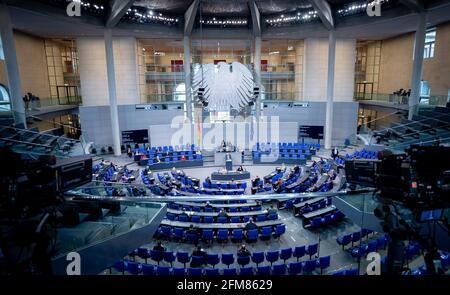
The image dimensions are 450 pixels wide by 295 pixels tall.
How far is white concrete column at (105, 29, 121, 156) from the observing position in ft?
71.6

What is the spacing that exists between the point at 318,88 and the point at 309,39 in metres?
4.58

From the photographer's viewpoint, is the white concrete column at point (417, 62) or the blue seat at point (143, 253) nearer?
the blue seat at point (143, 253)

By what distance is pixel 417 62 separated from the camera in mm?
18484

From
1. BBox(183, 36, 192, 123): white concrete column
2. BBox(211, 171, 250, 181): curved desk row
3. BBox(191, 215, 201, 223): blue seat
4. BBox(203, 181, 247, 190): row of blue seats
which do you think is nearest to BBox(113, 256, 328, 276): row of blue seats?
BBox(191, 215, 201, 223): blue seat

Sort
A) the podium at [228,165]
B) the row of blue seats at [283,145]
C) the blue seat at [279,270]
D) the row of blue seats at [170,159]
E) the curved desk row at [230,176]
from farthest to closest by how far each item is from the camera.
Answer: the row of blue seats at [283,145] < the row of blue seats at [170,159] < the podium at [228,165] < the curved desk row at [230,176] < the blue seat at [279,270]

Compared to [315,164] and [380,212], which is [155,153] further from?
[380,212]

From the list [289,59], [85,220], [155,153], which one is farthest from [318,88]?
[85,220]

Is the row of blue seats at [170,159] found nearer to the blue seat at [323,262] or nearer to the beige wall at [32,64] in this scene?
the beige wall at [32,64]

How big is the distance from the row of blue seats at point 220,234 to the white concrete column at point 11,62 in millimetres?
9426

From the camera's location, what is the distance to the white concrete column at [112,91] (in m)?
21.8

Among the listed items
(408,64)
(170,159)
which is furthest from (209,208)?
(408,64)

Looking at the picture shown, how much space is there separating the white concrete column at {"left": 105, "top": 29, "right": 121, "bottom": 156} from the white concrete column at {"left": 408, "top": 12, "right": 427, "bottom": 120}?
21.1 meters

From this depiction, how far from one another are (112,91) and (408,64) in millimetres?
25137

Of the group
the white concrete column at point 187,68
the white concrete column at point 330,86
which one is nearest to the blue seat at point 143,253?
the white concrete column at point 187,68
